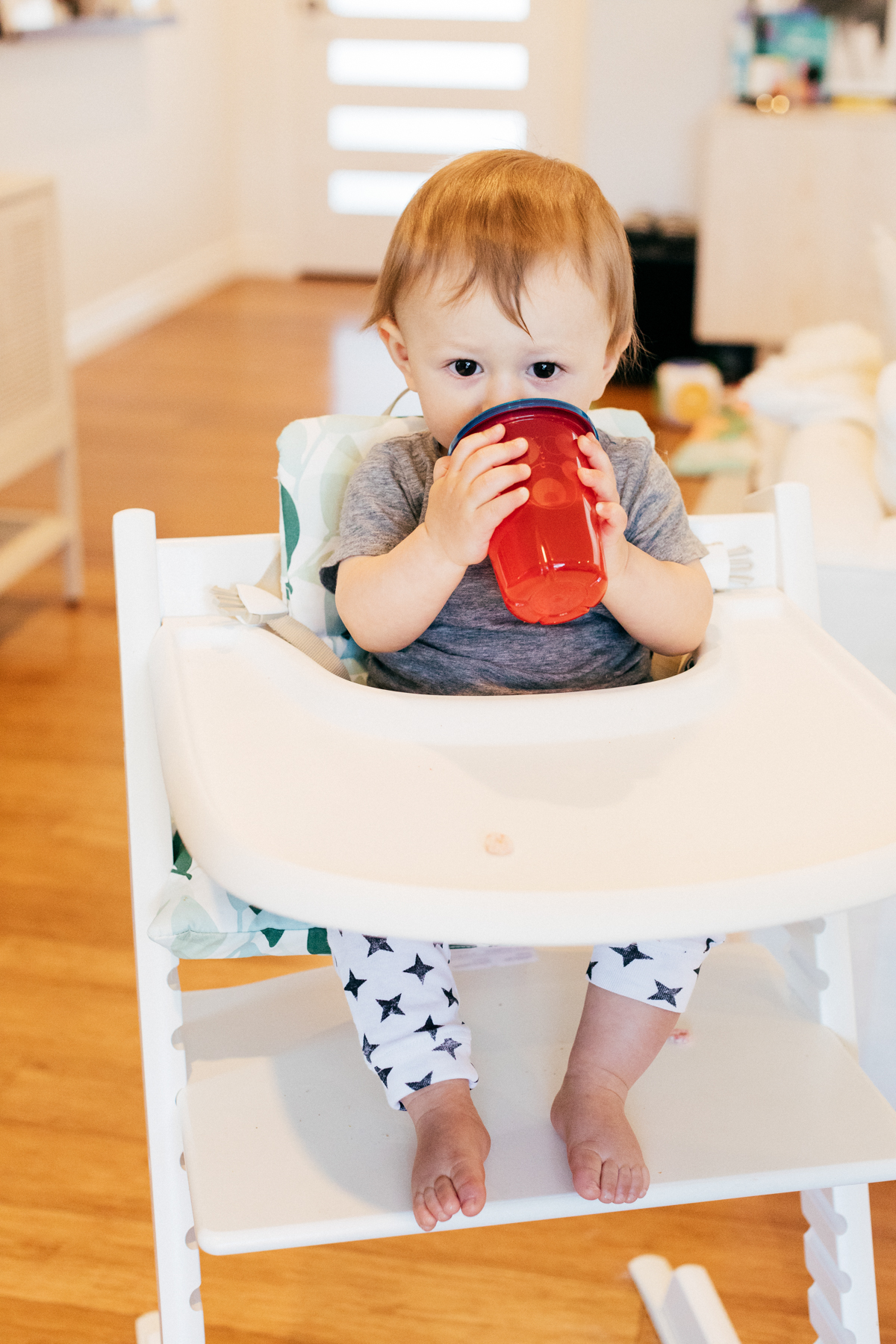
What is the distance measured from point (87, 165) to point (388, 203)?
4.56ft

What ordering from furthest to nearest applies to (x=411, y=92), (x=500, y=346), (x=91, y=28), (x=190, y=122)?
1. (x=411, y=92)
2. (x=190, y=122)
3. (x=91, y=28)
4. (x=500, y=346)

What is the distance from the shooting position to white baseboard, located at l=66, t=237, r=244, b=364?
12.7ft

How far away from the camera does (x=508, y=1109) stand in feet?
2.49

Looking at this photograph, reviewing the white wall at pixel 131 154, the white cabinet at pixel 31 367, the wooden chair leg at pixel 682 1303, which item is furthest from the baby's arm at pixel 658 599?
the white wall at pixel 131 154

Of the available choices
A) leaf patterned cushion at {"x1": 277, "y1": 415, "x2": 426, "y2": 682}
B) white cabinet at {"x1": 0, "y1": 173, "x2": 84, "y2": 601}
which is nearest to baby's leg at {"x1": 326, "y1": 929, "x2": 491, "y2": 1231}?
leaf patterned cushion at {"x1": 277, "y1": 415, "x2": 426, "y2": 682}

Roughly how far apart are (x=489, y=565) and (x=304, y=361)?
124 inches

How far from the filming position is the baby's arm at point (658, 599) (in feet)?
2.54

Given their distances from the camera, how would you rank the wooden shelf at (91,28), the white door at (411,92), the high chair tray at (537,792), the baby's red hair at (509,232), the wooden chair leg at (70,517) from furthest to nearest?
the white door at (411,92) → the wooden shelf at (91,28) → the wooden chair leg at (70,517) → the baby's red hair at (509,232) → the high chair tray at (537,792)

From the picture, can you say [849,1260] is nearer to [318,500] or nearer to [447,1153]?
[447,1153]

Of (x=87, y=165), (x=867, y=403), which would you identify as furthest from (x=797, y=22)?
(x=867, y=403)

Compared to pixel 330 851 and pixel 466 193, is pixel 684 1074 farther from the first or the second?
pixel 466 193

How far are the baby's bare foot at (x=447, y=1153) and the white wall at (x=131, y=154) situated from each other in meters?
3.16

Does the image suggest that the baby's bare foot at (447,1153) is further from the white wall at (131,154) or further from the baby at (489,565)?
the white wall at (131,154)

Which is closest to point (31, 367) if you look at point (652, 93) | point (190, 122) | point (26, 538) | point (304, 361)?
point (26, 538)
